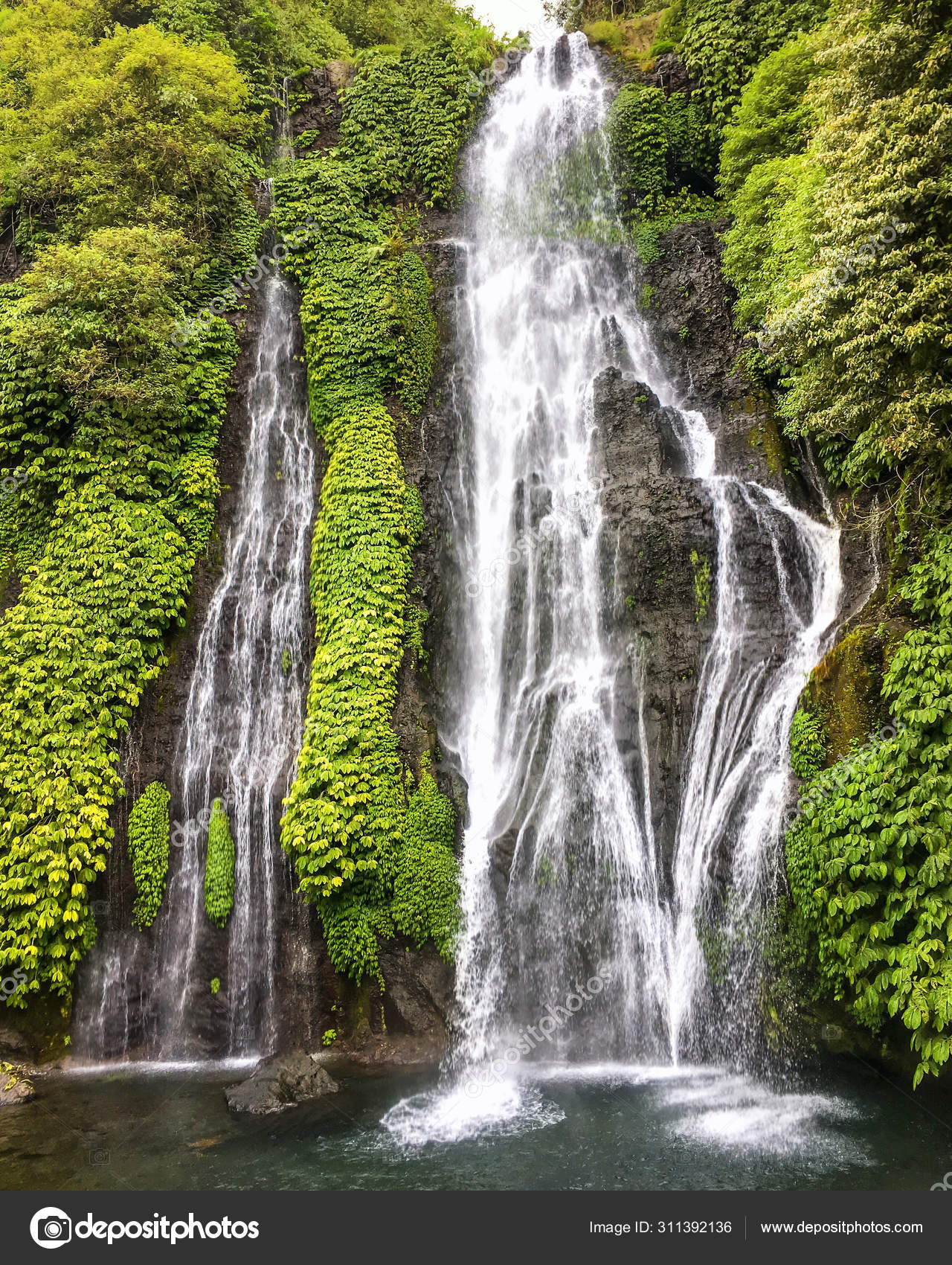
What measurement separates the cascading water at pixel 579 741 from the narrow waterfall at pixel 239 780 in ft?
9.17

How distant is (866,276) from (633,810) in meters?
7.09

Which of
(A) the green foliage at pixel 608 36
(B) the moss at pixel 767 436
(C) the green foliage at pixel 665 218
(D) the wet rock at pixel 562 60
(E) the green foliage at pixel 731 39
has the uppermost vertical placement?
(A) the green foliage at pixel 608 36

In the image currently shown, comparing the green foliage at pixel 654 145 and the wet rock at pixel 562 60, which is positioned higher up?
the wet rock at pixel 562 60

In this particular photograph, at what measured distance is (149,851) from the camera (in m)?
10.7

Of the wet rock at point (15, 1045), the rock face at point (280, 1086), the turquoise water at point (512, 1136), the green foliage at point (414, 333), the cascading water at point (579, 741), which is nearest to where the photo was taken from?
the turquoise water at point (512, 1136)

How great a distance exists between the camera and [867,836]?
772cm

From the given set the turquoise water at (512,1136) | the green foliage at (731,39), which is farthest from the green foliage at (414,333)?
the turquoise water at (512,1136)

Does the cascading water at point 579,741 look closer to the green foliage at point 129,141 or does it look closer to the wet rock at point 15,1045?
the wet rock at point 15,1045

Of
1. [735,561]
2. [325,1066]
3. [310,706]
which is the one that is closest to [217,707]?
[310,706]

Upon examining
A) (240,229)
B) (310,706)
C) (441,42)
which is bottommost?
(310,706)

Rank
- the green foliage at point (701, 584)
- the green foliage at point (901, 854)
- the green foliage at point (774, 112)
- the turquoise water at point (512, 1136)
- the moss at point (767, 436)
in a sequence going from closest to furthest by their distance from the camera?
the turquoise water at point (512, 1136) < the green foliage at point (901, 854) < the green foliage at point (701, 584) < the moss at point (767, 436) < the green foliage at point (774, 112)

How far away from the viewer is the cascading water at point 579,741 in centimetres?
934

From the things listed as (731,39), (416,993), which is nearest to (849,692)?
(416,993)

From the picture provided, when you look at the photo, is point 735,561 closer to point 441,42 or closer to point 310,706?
point 310,706
